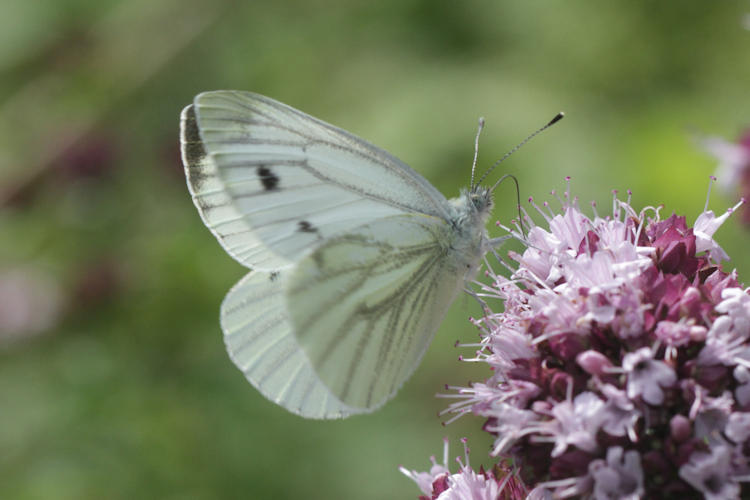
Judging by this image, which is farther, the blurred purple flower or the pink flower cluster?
the blurred purple flower

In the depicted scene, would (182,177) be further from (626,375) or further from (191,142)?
(626,375)

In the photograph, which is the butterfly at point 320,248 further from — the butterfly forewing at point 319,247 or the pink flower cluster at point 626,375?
the pink flower cluster at point 626,375

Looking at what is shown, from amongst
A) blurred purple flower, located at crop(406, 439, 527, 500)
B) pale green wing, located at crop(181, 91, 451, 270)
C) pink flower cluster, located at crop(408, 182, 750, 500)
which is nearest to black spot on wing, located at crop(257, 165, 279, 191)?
pale green wing, located at crop(181, 91, 451, 270)

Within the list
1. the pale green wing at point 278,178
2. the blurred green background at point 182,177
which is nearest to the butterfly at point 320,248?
the pale green wing at point 278,178

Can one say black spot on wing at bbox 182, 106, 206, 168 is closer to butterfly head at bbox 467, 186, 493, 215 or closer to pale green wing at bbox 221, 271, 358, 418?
pale green wing at bbox 221, 271, 358, 418

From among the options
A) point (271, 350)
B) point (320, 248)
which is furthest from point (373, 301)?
point (271, 350)

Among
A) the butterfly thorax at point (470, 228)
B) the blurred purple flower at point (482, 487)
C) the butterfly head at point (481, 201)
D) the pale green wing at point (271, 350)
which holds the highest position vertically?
the butterfly head at point (481, 201)

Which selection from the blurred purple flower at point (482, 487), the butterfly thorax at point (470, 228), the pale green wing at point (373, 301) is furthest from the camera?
the butterfly thorax at point (470, 228)
